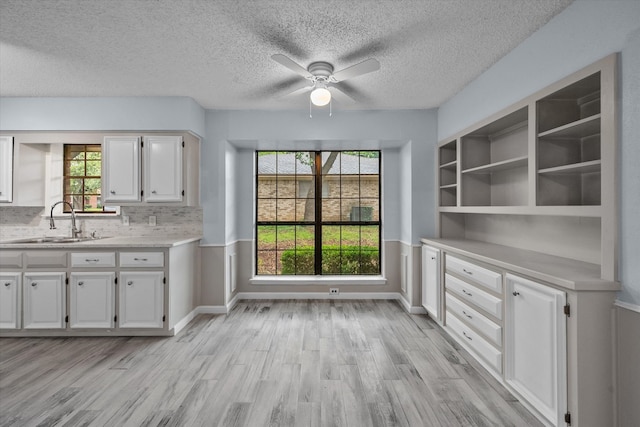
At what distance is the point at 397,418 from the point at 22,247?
145 inches

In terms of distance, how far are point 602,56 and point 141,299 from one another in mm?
3992

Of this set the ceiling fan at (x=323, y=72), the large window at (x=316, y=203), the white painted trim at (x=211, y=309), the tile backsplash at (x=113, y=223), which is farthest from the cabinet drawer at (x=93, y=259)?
the ceiling fan at (x=323, y=72)

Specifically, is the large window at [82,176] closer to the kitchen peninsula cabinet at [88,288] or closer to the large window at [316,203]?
the kitchen peninsula cabinet at [88,288]

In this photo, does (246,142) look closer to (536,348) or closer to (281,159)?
(281,159)

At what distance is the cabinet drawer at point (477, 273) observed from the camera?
2.33m

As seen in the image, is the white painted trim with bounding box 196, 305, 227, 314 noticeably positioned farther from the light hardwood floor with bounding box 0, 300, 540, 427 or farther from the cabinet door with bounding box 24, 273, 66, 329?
the cabinet door with bounding box 24, 273, 66, 329

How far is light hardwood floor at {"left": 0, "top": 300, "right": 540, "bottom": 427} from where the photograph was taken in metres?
2.02

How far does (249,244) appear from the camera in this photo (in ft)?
15.3

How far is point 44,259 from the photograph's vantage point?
317 cm

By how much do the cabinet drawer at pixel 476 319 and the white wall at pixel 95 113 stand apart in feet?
10.9

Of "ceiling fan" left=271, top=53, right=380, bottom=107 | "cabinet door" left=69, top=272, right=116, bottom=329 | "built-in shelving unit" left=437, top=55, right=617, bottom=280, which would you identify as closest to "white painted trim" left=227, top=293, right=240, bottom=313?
"cabinet door" left=69, top=272, right=116, bottom=329

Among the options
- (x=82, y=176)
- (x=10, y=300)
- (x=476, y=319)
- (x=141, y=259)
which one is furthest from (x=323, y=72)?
(x=10, y=300)

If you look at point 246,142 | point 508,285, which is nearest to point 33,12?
point 246,142

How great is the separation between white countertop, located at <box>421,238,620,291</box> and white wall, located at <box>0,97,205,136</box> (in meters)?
3.25
